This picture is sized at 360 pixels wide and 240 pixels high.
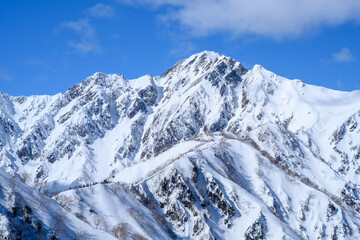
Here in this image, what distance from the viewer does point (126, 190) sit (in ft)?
415

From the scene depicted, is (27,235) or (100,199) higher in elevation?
(100,199)

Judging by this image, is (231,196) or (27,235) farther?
(231,196)

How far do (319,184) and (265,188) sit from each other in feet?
157

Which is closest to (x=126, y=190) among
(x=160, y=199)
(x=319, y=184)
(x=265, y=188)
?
(x=160, y=199)

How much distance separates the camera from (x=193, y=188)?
132m

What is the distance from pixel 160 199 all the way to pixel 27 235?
66.9 metres

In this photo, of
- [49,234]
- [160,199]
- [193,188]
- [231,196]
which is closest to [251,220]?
[231,196]

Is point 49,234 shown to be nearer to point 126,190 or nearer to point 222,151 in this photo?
point 126,190

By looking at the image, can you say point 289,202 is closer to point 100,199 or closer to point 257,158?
point 257,158

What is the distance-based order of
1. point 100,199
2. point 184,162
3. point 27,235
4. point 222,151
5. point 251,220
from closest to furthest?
1. point 27,235
2. point 100,199
3. point 251,220
4. point 184,162
5. point 222,151

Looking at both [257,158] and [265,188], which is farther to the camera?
[257,158]

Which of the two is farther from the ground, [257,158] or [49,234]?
[257,158]

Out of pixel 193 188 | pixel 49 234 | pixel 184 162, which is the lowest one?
pixel 49 234

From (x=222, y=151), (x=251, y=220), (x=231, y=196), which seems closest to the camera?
(x=251, y=220)
